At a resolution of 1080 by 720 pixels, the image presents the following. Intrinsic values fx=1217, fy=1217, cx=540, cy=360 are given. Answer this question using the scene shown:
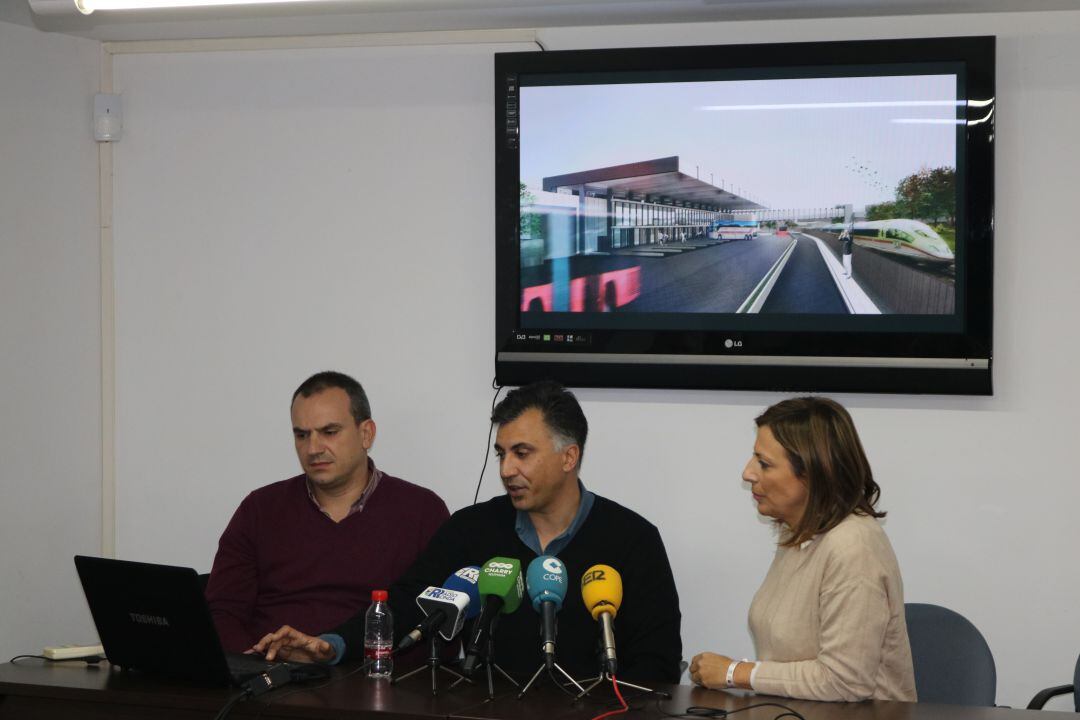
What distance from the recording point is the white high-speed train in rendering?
380 cm

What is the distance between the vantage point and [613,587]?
2.64 meters

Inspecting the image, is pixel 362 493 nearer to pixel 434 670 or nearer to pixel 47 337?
pixel 434 670

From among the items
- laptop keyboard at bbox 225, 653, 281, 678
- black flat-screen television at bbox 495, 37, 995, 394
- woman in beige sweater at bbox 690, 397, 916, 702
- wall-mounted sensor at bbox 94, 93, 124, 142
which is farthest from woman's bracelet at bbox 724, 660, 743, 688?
wall-mounted sensor at bbox 94, 93, 124, 142

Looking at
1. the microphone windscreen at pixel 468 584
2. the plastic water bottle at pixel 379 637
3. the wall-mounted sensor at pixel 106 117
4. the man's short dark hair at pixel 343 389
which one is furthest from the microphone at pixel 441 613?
the wall-mounted sensor at pixel 106 117

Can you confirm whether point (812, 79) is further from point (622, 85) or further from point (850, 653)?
point (850, 653)

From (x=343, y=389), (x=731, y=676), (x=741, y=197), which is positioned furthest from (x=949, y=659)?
(x=343, y=389)

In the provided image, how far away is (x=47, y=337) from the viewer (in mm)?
4340

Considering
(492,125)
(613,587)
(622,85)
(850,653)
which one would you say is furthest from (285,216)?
(850,653)

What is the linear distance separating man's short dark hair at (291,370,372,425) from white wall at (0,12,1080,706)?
0.52 m

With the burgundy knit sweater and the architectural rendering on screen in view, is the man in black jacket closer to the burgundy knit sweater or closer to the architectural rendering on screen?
the burgundy knit sweater

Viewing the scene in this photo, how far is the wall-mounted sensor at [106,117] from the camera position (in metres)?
4.48

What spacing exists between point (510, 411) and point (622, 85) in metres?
1.30

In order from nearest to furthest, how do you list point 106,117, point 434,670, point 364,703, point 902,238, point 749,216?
1. point 364,703
2. point 434,670
3. point 902,238
4. point 749,216
5. point 106,117

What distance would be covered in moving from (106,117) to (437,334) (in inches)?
58.6
